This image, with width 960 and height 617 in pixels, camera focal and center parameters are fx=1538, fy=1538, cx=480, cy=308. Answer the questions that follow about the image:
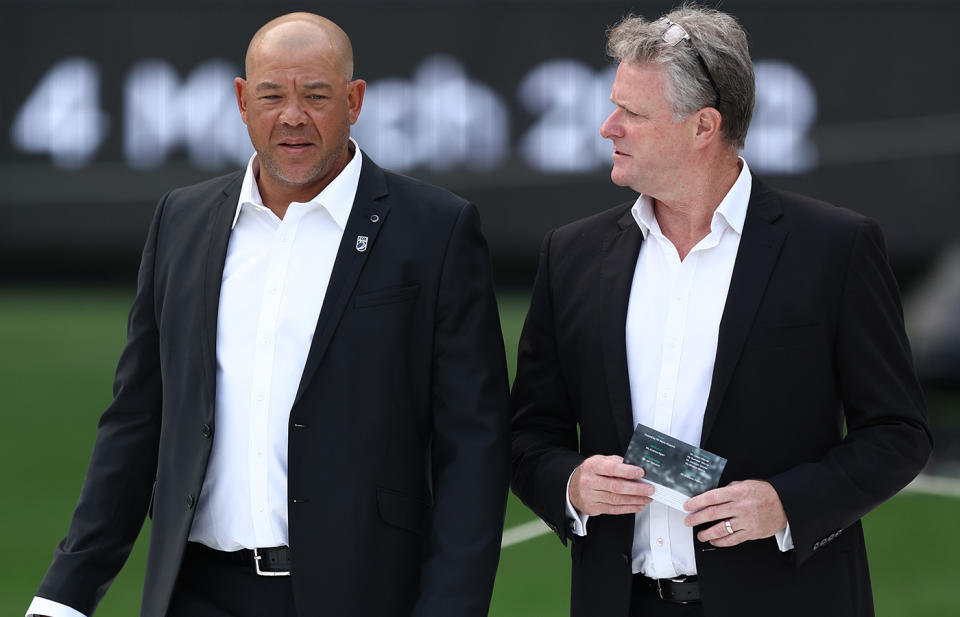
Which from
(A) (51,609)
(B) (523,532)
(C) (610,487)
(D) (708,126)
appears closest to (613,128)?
(D) (708,126)

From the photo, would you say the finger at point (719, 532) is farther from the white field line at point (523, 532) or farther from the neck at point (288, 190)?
the white field line at point (523, 532)

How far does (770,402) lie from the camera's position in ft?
11.3

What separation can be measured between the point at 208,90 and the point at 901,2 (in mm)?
6798

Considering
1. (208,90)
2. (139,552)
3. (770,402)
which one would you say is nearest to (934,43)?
(208,90)

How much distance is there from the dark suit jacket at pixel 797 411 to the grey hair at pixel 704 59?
0.81 ft

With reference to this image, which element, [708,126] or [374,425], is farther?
[708,126]

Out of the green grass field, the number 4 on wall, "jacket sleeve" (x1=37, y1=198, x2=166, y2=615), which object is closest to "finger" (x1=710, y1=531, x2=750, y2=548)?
"jacket sleeve" (x1=37, y1=198, x2=166, y2=615)

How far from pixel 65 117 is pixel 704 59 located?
1311cm

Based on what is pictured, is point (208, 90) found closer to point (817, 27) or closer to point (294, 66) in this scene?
point (817, 27)

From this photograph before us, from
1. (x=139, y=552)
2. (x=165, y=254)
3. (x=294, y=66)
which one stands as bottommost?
(x=139, y=552)

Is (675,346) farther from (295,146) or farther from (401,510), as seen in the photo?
(295,146)

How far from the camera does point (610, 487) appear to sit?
11.2 feet

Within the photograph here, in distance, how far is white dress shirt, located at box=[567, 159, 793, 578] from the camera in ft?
11.4

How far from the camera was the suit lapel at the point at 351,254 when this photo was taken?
3.46 meters
